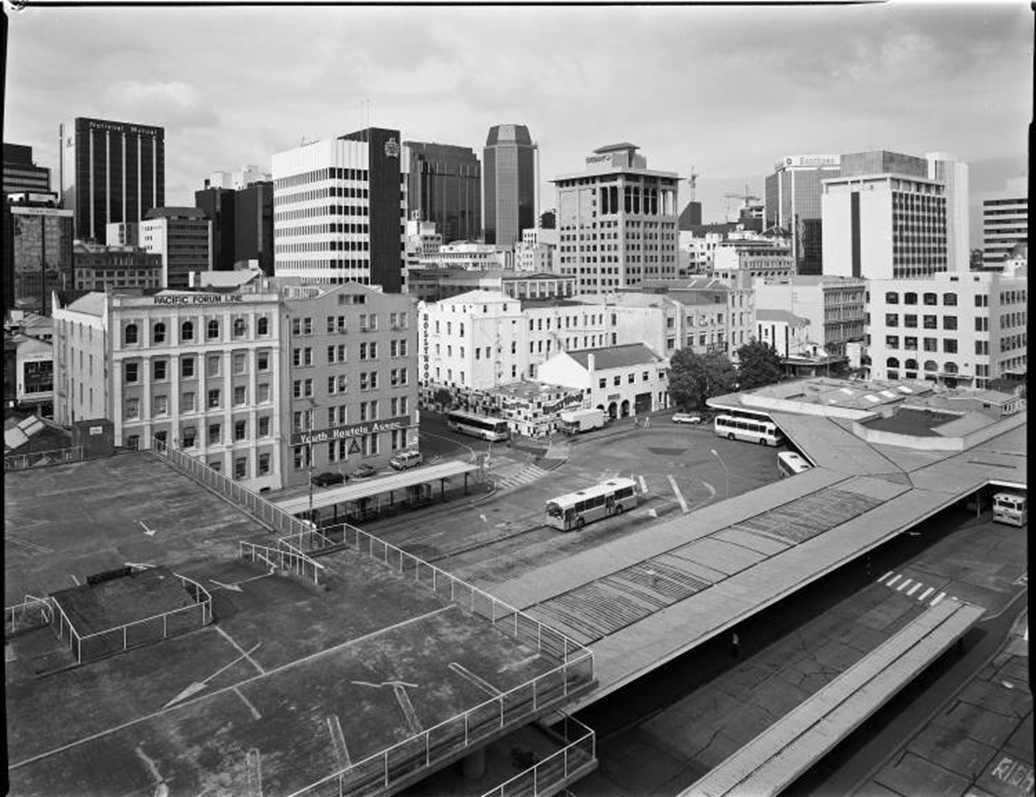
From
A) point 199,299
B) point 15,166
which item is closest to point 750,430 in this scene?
point 199,299

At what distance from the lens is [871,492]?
19250 millimetres

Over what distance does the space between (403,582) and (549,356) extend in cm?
3068

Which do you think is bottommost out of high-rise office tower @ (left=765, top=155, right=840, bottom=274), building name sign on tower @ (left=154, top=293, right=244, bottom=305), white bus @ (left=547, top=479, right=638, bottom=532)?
white bus @ (left=547, top=479, right=638, bottom=532)

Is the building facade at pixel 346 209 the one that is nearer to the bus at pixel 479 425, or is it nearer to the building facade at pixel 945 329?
the bus at pixel 479 425

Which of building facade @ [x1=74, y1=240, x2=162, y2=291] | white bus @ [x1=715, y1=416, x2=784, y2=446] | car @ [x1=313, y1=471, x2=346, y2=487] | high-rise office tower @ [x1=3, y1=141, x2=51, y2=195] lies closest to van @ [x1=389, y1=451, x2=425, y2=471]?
car @ [x1=313, y1=471, x2=346, y2=487]

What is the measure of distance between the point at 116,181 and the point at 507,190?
69920mm

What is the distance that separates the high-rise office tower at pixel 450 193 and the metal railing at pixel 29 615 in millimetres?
147990

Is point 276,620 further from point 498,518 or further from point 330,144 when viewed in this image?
point 330,144

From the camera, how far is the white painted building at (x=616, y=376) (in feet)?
116

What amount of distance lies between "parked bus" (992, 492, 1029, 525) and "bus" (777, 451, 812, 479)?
5397mm

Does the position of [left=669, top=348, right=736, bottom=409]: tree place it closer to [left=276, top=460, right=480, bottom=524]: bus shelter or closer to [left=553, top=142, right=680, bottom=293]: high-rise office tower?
[left=276, top=460, right=480, bottom=524]: bus shelter

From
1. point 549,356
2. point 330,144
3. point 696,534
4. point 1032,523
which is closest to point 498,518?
point 696,534

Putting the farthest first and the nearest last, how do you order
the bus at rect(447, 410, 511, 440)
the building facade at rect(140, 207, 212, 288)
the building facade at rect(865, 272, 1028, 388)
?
the building facade at rect(140, 207, 212, 288) < the building facade at rect(865, 272, 1028, 388) < the bus at rect(447, 410, 511, 440)

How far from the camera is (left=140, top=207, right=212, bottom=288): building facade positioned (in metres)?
88.9
